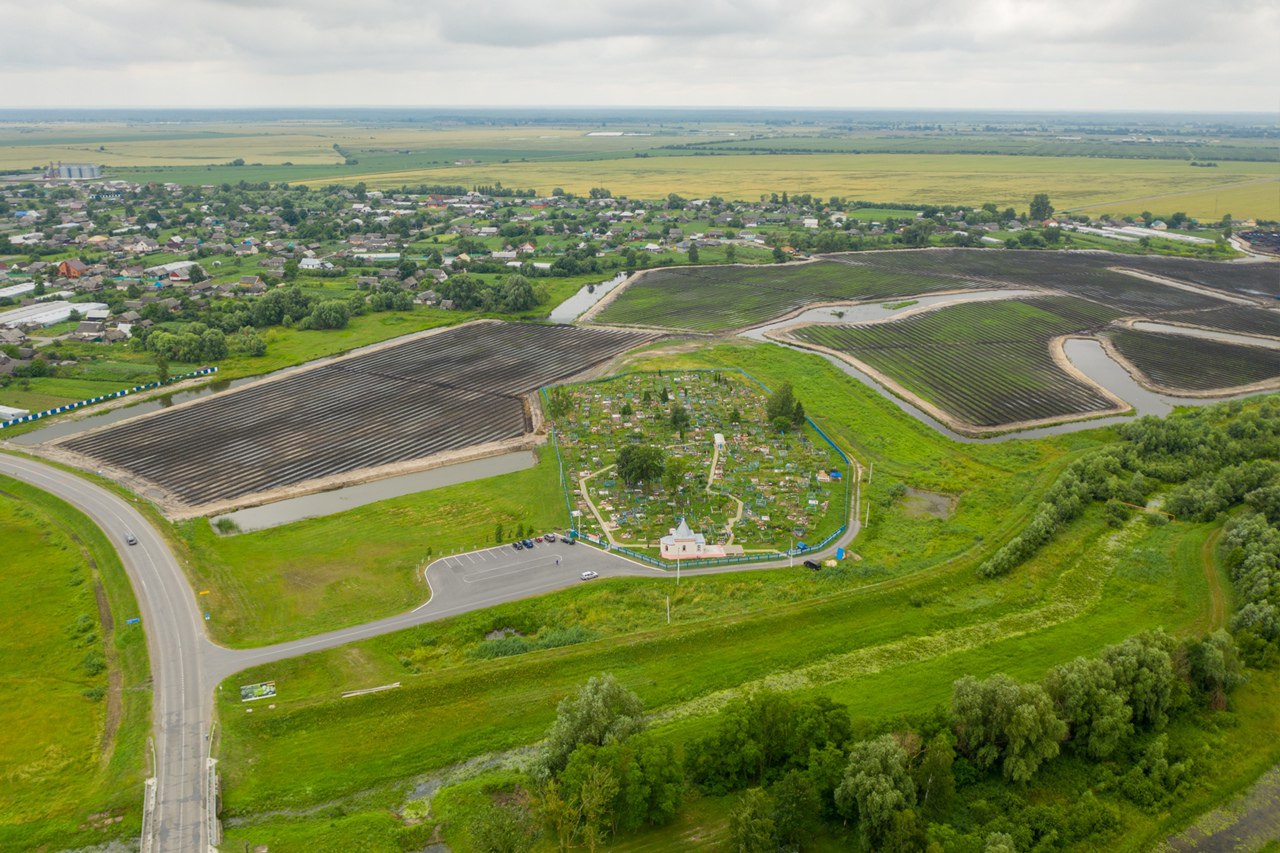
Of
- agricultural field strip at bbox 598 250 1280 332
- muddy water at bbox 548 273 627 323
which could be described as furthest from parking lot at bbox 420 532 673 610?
muddy water at bbox 548 273 627 323

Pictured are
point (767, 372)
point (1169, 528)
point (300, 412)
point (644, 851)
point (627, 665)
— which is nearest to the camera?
point (644, 851)

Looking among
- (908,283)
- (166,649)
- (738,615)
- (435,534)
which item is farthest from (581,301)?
(166,649)

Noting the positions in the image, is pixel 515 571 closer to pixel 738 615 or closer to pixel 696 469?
pixel 738 615

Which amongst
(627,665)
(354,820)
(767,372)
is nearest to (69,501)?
(354,820)

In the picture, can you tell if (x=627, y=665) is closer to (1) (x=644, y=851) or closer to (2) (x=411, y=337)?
(1) (x=644, y=851)

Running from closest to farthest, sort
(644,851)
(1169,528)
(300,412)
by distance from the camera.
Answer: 1. (644,851)
2. (1169,528)
3. (300,412)

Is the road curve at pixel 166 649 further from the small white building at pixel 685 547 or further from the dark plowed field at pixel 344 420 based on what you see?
the small white building at pixel 685 547

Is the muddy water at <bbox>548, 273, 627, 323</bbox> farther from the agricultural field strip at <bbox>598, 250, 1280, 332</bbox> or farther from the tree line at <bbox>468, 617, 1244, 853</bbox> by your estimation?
the tree line at <bbox>468, 617, 1244, 853</bbox>
